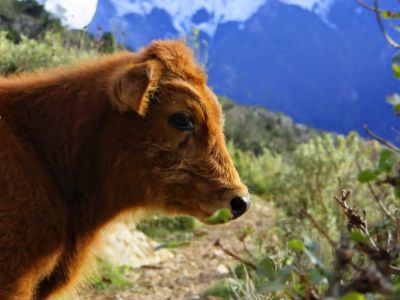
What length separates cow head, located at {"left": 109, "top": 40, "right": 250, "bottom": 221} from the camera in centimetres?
344

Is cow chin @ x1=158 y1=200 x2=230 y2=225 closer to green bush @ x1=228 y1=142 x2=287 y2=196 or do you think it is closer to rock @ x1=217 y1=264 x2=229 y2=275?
rock @ x1=217 y1=264 x2=229 y2=275

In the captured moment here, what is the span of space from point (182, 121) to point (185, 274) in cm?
461

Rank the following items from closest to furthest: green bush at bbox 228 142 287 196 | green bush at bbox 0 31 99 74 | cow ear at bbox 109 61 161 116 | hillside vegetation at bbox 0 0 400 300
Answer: hillside vegetation at bbox 0 0 400 300 < cow ear at bbox 109 61 161 116 < green bush at bbox 0 31 99 74 < green bush at bbox 228 142 287 196

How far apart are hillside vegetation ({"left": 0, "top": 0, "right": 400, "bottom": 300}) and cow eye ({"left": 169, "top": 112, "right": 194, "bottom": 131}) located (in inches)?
34.8

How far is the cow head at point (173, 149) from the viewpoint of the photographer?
3.44 metres

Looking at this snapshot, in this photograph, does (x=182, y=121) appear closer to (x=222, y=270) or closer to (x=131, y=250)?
(x=131, y=250)

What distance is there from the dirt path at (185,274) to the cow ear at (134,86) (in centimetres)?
233

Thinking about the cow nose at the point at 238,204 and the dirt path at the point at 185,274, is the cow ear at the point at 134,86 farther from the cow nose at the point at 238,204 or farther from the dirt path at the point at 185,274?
the dirt path at the point at 185,274

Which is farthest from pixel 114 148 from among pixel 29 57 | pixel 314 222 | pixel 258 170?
pixel 258 170

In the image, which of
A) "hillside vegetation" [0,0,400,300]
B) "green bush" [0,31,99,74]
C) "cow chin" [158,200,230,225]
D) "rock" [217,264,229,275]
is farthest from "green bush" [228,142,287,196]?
"cow chin" [158,200,230,225]

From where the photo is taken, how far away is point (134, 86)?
3332 mm

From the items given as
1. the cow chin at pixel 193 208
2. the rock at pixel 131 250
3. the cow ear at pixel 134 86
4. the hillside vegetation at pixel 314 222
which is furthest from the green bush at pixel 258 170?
the cow ear at pixel 134 86

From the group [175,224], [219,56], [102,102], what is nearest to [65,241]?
[102,102]

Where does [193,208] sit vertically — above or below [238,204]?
below
